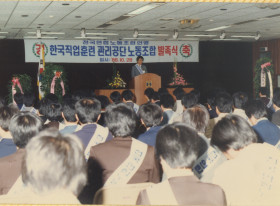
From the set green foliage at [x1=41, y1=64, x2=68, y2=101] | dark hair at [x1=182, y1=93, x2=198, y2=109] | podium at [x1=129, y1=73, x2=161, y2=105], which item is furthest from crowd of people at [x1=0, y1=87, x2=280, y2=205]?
podium at [x1=129, y1=73, x2=161, y2=105]

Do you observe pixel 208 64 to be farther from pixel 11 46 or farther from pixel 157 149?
pixel 157 149

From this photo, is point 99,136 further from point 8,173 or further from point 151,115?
point 8,173

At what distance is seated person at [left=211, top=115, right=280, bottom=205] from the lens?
1885mm

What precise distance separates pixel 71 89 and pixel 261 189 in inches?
454

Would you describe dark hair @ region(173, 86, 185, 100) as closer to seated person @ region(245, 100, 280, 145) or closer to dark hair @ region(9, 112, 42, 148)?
seated person @ region(245, 100, 280, 145)

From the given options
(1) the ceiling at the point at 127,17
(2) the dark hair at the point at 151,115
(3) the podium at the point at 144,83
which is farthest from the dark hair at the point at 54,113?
(3) the podium at the point at 144,83

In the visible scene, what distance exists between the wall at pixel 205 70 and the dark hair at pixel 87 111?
9.72m

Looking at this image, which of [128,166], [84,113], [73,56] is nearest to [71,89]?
[73,56]

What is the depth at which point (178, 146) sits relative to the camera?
1662mm

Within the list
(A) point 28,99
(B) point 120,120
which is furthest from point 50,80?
(B) point 120,120

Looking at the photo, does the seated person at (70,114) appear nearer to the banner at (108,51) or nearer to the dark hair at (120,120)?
the dark hair at (120,120)

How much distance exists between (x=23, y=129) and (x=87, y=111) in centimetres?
91

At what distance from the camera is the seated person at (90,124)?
299 cm

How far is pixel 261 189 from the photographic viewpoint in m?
1.90
